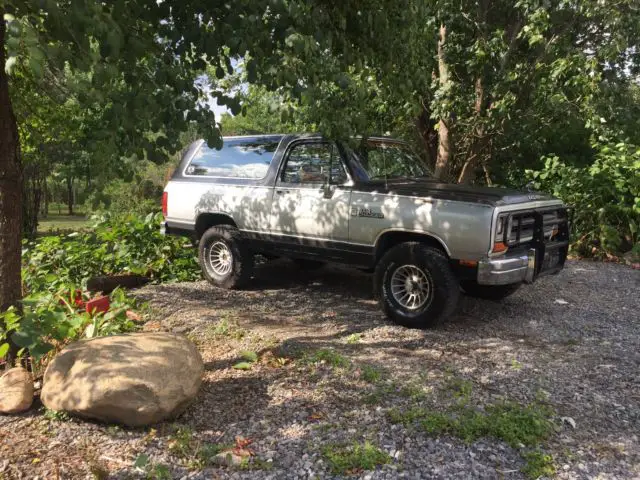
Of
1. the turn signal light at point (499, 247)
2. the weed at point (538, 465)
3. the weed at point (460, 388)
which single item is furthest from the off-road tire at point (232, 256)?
the weed at point (538, 465)

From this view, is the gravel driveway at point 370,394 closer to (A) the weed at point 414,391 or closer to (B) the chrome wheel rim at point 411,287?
(A) the weed at point 414,391

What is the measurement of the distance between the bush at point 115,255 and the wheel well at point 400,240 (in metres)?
3.06

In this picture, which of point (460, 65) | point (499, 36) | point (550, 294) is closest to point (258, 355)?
point (550, 294)

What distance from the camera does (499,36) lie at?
8.20 m

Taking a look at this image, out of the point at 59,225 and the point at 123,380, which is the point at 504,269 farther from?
the point at 59,225

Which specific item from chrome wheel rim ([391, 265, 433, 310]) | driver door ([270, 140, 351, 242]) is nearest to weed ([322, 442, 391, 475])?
chrome wheel rim ([391, 265, 433, 310])

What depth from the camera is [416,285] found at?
5.12 meters

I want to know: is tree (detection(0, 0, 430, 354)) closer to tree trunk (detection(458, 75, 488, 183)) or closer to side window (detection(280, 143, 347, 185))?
side window (detection(280, 143, 347, 185))

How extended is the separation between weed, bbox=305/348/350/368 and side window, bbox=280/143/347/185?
1.97 meters

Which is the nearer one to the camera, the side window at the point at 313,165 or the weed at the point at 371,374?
→ the weed at the point at 371,374

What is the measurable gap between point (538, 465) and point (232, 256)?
4.50 m

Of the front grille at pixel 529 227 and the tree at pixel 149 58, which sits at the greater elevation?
the tree at pixel 149 58

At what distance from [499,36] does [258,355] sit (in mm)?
6363

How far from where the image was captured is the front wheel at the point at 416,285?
4.86 meters
